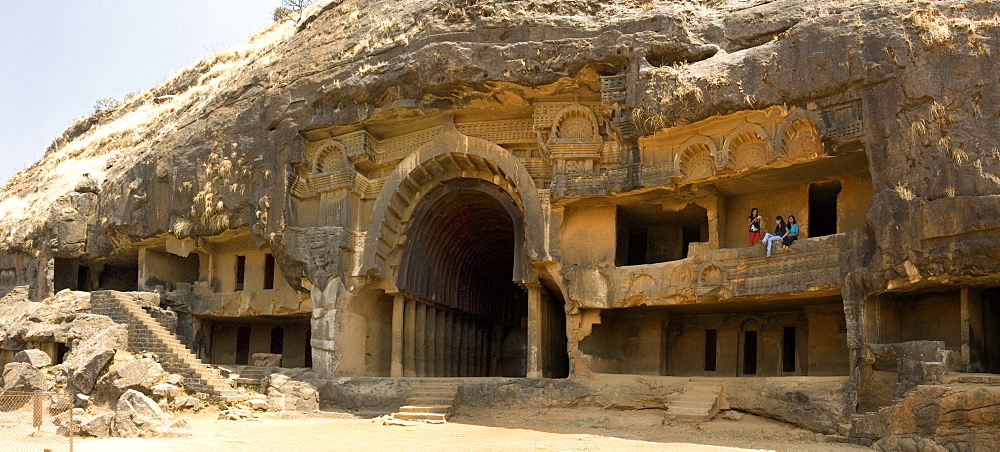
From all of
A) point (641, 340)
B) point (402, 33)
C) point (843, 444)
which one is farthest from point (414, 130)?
point (843, 444)

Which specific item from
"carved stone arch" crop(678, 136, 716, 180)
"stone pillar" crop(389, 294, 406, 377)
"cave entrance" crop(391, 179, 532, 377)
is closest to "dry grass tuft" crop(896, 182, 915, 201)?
"carved stone arch" crop(678, 136, 716, 180)

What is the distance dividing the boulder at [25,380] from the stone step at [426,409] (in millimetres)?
10210

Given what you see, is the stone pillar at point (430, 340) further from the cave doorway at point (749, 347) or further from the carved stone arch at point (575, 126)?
the cave doorway at point (749, 347)

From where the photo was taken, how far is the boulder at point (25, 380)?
80.1ft

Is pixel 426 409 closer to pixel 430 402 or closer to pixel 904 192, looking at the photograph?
pixel 430 402

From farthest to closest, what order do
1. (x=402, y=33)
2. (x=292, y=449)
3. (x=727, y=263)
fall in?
(x=402, y=33)
(x=727, y=263)
(x=292, y=449)

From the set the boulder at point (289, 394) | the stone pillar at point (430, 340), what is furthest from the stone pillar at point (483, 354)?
the boulder at point (289, 394)

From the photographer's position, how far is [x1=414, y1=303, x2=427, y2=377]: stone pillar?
2684 cm

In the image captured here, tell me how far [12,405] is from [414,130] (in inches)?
515

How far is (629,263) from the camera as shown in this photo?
86.8ft

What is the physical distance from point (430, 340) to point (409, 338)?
99 cm

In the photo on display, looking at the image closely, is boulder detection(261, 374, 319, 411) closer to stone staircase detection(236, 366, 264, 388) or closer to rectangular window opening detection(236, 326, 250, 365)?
stone staircase detection(236, 366, 264, 388)

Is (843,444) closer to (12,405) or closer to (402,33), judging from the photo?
(402,33)

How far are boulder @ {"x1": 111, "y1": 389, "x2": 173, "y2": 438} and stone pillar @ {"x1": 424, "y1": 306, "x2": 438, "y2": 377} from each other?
971cm
